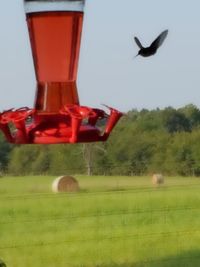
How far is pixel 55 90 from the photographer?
2.46 m

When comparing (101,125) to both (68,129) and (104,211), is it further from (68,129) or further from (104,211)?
(104,211)

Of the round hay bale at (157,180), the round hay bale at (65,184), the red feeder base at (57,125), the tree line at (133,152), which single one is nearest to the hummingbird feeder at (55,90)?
the red feeder base at (57,125)

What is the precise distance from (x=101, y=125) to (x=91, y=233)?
9.15m

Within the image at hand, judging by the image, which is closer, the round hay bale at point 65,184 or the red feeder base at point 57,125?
the red feeder base at point 57,125

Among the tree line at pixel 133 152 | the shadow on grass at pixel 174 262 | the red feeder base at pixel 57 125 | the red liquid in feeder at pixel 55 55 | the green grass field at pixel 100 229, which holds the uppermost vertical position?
the tree line at pixel 133 152

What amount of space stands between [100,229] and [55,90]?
397 inches

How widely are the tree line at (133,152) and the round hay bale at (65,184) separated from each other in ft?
12.1

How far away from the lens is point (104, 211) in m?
13.7

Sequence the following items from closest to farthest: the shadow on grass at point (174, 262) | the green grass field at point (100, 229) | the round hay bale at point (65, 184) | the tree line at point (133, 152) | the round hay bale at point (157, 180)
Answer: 1. the shadow on grass at point (174, 262)
2. the tree line at point (133, 152)
3. the green grass field at point (100, 229)
4. the round hay bale at point (65, 184)
5. the round hay bale at point (157, 180)

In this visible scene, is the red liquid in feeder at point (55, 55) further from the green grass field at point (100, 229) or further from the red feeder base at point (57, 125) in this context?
the green grass field at point (100, 229)

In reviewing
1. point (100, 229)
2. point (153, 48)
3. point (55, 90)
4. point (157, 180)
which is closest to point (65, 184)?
point (157, 180)

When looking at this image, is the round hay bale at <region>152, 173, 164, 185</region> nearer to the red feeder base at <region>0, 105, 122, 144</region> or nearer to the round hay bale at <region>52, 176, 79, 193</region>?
the round hay bale at <region>52, 176, 79, 193</region>

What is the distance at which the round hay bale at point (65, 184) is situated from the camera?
16906mm

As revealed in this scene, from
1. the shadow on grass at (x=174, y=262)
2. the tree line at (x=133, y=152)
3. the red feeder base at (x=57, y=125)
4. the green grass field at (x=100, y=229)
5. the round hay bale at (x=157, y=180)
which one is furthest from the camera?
the round hay bale at (x=157, y=180)
